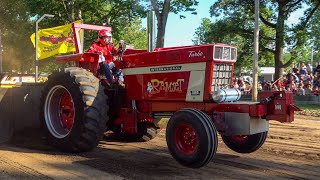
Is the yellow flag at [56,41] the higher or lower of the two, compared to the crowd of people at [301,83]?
higher

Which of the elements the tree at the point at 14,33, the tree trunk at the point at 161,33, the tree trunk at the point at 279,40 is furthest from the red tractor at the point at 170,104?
the tree at the point at 14,33

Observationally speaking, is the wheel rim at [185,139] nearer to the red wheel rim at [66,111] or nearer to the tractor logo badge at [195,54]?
the tractor logo badge at [195,54]

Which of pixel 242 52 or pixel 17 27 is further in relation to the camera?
pixel 17 27

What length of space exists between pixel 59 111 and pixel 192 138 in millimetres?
2769

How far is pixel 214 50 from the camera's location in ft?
19.3

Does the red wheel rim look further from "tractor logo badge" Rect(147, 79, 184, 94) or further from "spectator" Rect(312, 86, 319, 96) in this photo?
"spectator" Rect(312, 86, 319, 96)

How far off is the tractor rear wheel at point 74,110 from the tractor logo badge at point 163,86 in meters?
0.74

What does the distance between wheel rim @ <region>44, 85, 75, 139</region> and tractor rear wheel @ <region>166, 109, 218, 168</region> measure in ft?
7.07

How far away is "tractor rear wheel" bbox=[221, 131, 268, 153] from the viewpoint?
6449 mm

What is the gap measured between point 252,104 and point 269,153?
156 cm

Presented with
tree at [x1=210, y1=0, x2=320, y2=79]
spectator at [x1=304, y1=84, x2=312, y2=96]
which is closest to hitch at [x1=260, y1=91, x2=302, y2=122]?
spectator at [x1=304, y1=84, x2=312, y2=96]

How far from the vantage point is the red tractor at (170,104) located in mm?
5727

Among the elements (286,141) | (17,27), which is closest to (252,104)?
(286,141)

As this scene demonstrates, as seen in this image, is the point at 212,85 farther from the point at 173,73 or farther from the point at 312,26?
the point at 312,26
